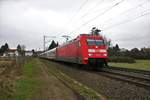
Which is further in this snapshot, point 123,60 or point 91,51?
point 123,60

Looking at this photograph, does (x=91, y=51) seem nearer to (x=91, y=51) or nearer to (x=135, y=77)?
(x=91, y=51)

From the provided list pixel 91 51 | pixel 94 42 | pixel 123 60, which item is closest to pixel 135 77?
pixel 91 51

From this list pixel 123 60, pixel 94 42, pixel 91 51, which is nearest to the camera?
pixel 91 51

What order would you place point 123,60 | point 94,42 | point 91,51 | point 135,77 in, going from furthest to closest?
point 123,60 < point 94,42 < point 91,51 < point 135,77

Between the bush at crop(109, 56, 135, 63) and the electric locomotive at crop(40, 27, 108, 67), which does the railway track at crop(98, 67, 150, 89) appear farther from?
the bush at crop(109, 56, 135, 63)

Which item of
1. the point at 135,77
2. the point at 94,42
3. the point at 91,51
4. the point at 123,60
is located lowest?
the point at 135,77

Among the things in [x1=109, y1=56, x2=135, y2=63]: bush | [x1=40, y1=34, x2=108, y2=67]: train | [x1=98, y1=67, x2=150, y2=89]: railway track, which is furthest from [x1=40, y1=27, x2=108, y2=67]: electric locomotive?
[x1=109, y1=56, x2=135, y2=63]: bush

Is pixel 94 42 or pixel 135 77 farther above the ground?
pixel 94 42

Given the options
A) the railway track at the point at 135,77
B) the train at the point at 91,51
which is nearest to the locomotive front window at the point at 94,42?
the train at the point at 91,51

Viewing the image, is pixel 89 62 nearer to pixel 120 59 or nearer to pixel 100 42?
pixel 100 42

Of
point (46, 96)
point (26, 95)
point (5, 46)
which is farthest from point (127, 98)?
point (5, 46)

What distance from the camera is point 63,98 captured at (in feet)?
26.5

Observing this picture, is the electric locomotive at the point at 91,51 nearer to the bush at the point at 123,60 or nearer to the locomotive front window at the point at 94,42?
the locomotive front window at the point at 94,42

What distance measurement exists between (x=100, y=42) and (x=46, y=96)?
14219 millimetres
